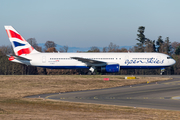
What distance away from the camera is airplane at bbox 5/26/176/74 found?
50.2 meters

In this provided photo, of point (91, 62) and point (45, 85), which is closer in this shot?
point (45, 85)

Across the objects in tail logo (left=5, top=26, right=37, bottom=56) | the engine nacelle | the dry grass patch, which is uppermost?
tail logo (left=5, top=26, right=37, bottom=56)

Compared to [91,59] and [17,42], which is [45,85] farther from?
[17,42]

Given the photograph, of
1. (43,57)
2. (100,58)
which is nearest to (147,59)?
(100,58)

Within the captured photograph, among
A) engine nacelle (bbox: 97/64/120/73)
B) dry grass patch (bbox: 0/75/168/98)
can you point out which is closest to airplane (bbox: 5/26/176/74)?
engine nacelle (bbox: 97/64/120/73)

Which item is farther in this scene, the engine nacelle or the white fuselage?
the white fuselage

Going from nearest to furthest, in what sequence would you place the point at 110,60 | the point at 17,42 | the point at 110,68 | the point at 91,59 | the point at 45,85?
the point at 45,85
the point at 110,68
the point at 110,60
the point at 91,59
the point at 17,42

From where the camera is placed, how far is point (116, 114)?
1477 cm

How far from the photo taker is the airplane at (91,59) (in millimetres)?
50250

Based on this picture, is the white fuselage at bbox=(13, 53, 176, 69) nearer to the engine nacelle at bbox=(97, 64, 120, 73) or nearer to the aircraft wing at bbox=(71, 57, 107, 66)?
the aircraft wing at bbox=(71, 57, 107, 66)

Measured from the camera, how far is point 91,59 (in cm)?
5138

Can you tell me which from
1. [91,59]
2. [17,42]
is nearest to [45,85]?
[91,59]

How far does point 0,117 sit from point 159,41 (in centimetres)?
13375

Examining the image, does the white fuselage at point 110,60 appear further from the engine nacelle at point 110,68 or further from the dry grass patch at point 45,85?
the dry grass patch at point 45,85
